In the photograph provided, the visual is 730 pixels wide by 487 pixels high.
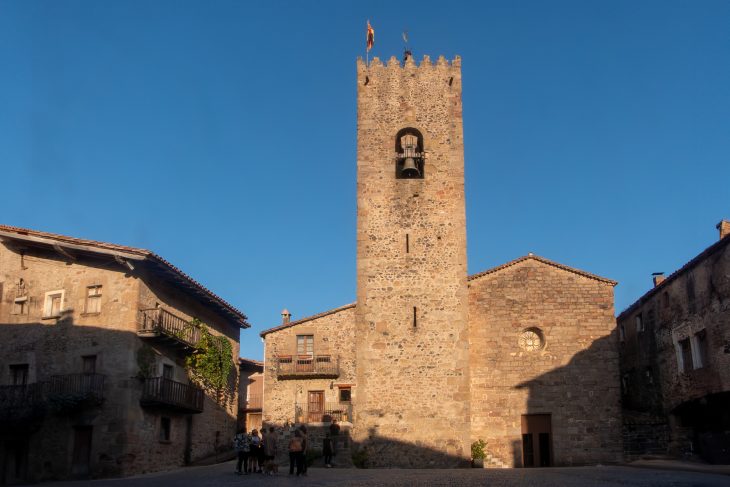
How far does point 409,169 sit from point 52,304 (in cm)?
1492

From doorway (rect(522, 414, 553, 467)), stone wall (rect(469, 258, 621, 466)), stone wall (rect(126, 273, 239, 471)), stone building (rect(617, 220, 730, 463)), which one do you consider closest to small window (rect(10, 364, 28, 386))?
stone wall (rect(126, 273, 239, 471))

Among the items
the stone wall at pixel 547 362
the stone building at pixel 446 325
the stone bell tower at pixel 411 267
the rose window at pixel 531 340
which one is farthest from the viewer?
the rose window at pixel 531 340

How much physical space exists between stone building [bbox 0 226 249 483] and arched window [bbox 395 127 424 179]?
32.2 ft

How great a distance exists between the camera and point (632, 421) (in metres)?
30.4

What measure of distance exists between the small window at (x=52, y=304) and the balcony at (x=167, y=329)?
3.51 meters

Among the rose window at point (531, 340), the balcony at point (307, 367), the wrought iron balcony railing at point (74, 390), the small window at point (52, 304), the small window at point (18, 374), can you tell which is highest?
the small window at point (52, 304)

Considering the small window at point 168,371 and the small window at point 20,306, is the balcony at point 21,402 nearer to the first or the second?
the small window at point 20,306

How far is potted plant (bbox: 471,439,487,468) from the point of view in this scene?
27.6 metres

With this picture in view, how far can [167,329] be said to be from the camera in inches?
1161

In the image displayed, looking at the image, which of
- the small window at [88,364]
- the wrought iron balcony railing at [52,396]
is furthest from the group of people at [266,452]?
the small window at [88,364]

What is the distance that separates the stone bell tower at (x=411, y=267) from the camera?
27234 millimetres

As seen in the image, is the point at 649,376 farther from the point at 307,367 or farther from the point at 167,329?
the point at 167,329

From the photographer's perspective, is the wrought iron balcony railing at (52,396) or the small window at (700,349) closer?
the wrought iron balcony railing at (52,396)

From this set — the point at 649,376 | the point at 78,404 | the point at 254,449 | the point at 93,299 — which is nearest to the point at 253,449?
the point at 254,449
